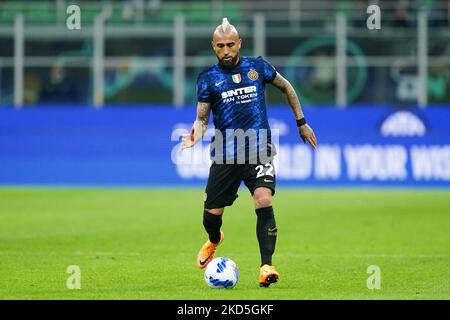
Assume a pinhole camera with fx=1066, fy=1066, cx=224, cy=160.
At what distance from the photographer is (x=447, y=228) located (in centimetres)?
1642

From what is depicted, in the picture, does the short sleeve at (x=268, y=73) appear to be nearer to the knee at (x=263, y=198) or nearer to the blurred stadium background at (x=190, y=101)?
the knee at (x=263, y=198)

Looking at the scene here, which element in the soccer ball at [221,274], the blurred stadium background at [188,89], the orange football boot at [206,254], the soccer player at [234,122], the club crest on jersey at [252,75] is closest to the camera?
the soccer ball at [221,274]

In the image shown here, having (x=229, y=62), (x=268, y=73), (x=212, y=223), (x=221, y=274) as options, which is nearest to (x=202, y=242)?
(x=212, y=223)

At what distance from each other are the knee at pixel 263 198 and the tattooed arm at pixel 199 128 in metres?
0.81

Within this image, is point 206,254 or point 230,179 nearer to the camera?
point 230,179

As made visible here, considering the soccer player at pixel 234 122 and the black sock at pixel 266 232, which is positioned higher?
the soccer player at pixel 234 122

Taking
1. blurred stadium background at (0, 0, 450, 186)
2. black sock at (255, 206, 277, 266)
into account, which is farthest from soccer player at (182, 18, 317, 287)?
blurred stadium background at (0, 0, 450, 186)

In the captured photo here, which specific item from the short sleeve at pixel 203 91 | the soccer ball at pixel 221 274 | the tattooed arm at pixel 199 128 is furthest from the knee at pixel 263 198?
the short sleeve at pixel 203 91

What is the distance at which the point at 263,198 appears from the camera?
397 inches

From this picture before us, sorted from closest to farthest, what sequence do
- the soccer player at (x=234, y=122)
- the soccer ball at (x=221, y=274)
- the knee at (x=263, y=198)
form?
the soccer ball at (x=221, y=274)
the knee at (x=263, y=198)
the soccer player at (x=234, y=122)

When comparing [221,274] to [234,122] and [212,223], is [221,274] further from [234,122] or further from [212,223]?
[234,122]

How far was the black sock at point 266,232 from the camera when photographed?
993 cm

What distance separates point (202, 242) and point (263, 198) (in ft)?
15.2

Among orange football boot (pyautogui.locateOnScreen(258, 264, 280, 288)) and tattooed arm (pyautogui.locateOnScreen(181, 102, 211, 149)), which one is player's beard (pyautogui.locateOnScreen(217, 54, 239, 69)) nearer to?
tattooed arm (pyautogui.locateOnScreen(181, 102, 211, 149))
